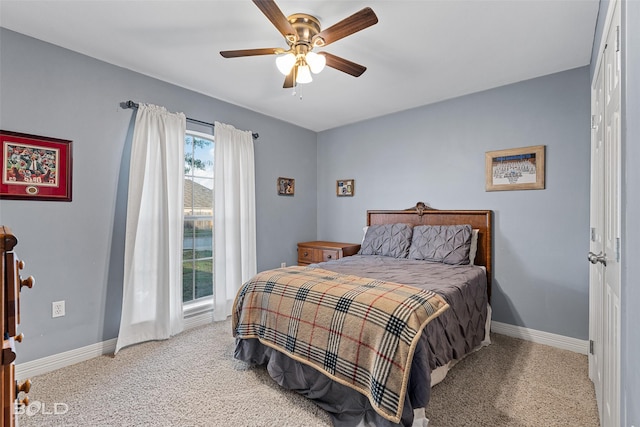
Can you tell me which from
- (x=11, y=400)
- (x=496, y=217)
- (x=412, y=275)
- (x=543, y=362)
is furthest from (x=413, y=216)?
(x=11, y=400)

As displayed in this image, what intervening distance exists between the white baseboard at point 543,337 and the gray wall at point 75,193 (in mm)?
3565

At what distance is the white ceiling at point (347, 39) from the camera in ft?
6.25

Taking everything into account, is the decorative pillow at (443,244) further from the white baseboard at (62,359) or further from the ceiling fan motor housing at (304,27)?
the white baseboard at (62,359)

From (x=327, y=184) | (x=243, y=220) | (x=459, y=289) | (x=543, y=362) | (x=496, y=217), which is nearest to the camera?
(x=459, y=289)

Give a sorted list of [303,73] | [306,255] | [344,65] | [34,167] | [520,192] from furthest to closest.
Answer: [306,255], [520,192], [34,167], [344,65], [303,73]

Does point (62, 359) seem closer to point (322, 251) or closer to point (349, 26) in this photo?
point (322, 251)

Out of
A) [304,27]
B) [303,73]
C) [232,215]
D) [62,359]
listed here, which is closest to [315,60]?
[303,73]

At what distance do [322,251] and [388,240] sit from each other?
0.93 metres

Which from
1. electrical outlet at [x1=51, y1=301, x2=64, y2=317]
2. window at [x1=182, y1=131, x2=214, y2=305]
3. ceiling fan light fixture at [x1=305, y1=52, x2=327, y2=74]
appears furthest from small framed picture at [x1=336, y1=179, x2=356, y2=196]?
electrical outlet at [x1=51, y1=301, x2=64, y2=317]

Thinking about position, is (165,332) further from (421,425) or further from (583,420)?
(583,420)

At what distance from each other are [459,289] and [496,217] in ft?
4.21

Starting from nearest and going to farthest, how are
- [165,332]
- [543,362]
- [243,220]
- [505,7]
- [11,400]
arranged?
[11,400], [505,7], [543,362], [165,332], [243,220]

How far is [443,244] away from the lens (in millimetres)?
3018

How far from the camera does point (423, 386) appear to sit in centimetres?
151
